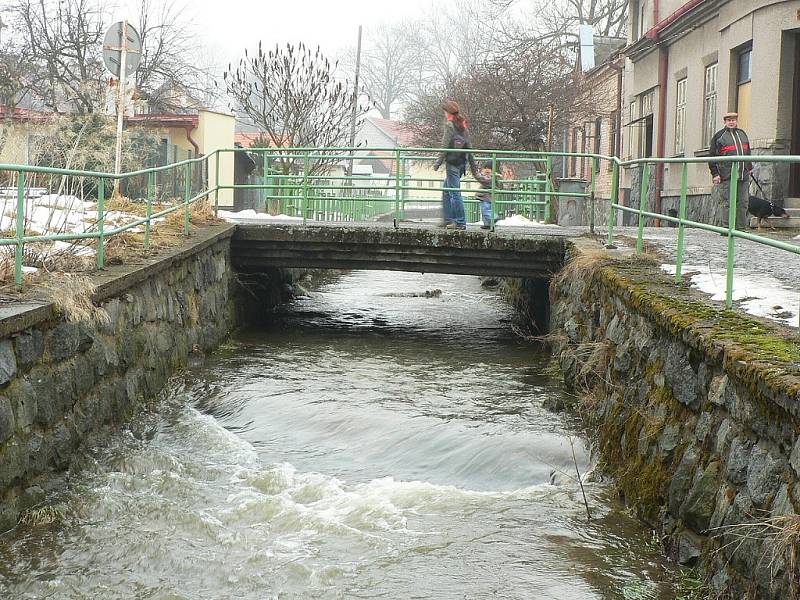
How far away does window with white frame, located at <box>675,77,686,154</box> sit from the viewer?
71.1 ft

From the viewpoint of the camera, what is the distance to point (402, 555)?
5.89 meters

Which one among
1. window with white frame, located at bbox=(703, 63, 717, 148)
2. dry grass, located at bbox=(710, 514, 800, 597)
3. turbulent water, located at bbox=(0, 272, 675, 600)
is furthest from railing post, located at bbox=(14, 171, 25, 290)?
window with white frame, located at bbox=(703, 63, 717, 148)

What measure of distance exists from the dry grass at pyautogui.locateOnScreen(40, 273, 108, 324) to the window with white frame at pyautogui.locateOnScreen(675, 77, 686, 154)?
1609 centimetres

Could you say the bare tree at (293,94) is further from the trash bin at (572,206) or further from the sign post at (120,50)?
the sign post at (120,50)

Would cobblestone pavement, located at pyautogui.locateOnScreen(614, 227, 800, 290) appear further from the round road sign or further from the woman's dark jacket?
the round road sign

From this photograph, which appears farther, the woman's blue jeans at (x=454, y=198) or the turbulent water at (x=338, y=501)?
the woman's blue jeans at (x=454, y=198)

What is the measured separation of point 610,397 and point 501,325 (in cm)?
774

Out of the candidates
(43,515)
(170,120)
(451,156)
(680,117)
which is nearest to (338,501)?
(43,515)

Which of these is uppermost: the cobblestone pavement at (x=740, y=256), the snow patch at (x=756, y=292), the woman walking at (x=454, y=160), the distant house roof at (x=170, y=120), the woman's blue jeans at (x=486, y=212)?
the distant house roof at (x=170, y=120)

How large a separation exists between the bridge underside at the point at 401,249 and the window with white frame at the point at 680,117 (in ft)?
29.6

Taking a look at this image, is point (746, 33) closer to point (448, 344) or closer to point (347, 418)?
point (448, 344)

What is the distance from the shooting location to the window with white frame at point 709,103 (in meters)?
19.4

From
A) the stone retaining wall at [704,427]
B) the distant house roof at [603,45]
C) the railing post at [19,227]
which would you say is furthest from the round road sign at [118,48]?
the distant house roof at [603,45]

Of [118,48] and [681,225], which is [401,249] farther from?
[681,225]
